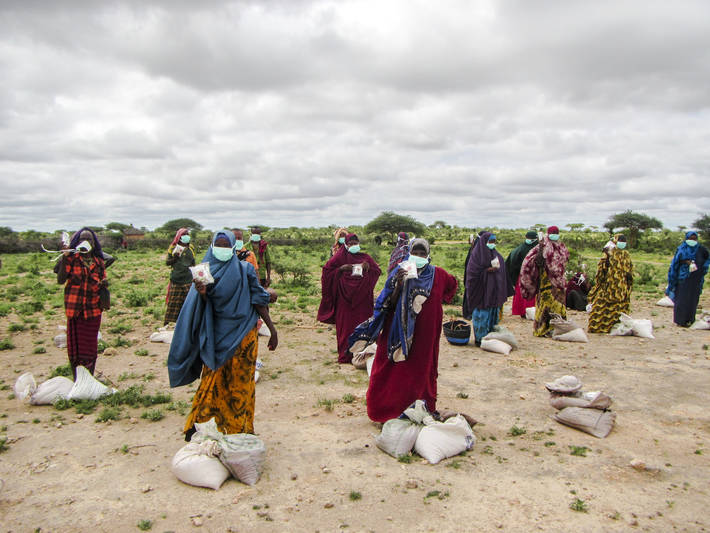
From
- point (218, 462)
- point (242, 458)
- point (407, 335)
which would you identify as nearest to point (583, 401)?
point (407, 335)

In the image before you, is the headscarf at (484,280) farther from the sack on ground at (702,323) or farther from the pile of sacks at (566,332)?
the sack on ground at (702,323)

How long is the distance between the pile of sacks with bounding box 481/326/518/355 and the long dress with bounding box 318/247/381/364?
211 centimetres

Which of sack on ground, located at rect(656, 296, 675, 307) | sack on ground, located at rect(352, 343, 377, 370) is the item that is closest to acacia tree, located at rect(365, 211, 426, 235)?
sack on ground, located at rect(656, 296, 675, 307)

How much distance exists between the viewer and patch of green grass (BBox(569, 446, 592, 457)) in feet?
13.7

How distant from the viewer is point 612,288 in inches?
367

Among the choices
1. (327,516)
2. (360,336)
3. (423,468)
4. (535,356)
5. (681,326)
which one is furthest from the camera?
(681,326)

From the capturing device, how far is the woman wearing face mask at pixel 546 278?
872 cm

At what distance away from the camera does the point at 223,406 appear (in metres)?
4.12

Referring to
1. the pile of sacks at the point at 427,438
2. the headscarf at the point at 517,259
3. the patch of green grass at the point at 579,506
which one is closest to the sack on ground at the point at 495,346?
the headscarf at the point at 517,259

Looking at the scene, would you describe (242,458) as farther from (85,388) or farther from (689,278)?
(689,278)

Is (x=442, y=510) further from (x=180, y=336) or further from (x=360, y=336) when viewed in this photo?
(x=180, y=336)

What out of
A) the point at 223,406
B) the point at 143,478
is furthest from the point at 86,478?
the point at 223,406

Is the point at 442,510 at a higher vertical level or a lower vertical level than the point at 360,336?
lower

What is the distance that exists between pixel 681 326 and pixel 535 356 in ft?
15.3
